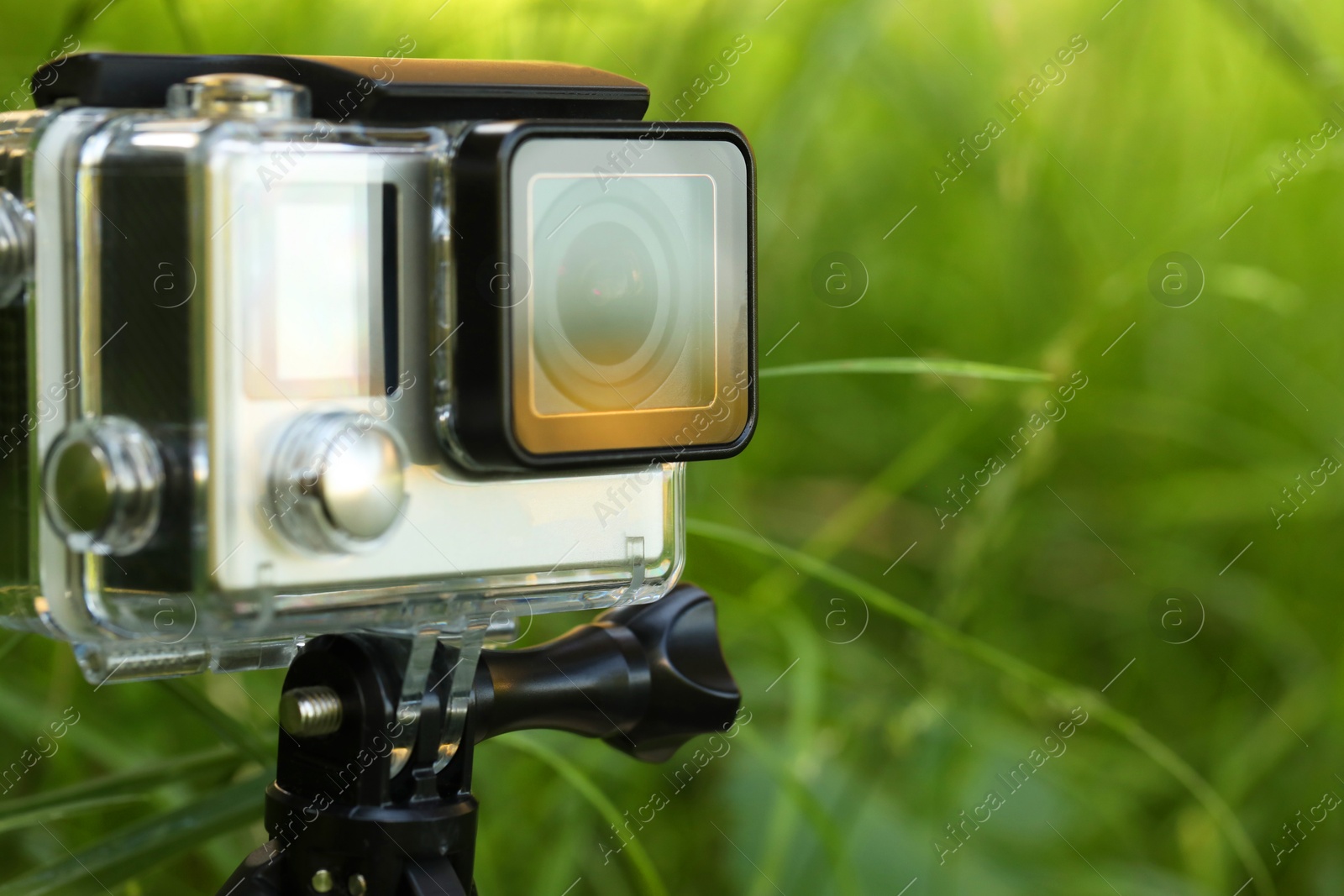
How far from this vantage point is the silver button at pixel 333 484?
1.44 feet

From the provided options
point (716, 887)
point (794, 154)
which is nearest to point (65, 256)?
point (794, 154)

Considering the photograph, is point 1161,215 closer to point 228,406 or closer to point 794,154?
point 794,154

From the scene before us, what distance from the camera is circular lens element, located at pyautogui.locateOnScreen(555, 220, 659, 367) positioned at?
0.50m

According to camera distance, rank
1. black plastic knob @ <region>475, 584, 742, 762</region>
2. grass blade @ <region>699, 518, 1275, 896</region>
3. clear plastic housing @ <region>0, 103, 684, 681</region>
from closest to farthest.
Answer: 1. clear plastic housing @ <region>0, 103, 684, 681</region>
2. black plastic knob @ <region>475, 584, 742, 762</region>
3. grass blade @ <region>699, 518, 1275, 896</region>

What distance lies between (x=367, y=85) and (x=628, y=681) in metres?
0.29

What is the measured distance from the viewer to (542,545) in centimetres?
53

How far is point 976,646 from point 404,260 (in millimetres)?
583

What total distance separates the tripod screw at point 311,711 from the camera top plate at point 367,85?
0.22 metres

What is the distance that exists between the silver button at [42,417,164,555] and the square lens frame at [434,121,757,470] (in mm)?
103

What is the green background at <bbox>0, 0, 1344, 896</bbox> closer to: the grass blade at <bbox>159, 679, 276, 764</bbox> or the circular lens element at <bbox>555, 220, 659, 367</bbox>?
the grass blade at <bbox>159, 679, 276, 764</bbox>

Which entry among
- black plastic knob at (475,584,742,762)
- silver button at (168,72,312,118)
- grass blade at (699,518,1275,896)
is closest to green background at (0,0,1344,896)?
grass blade at (699,518,1275,896)

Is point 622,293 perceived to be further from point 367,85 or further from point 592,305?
point 367,85

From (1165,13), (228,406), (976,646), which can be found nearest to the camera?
(228,406)

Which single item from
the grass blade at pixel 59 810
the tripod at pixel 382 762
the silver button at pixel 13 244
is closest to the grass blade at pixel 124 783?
the grass blade at pixel 59 810
